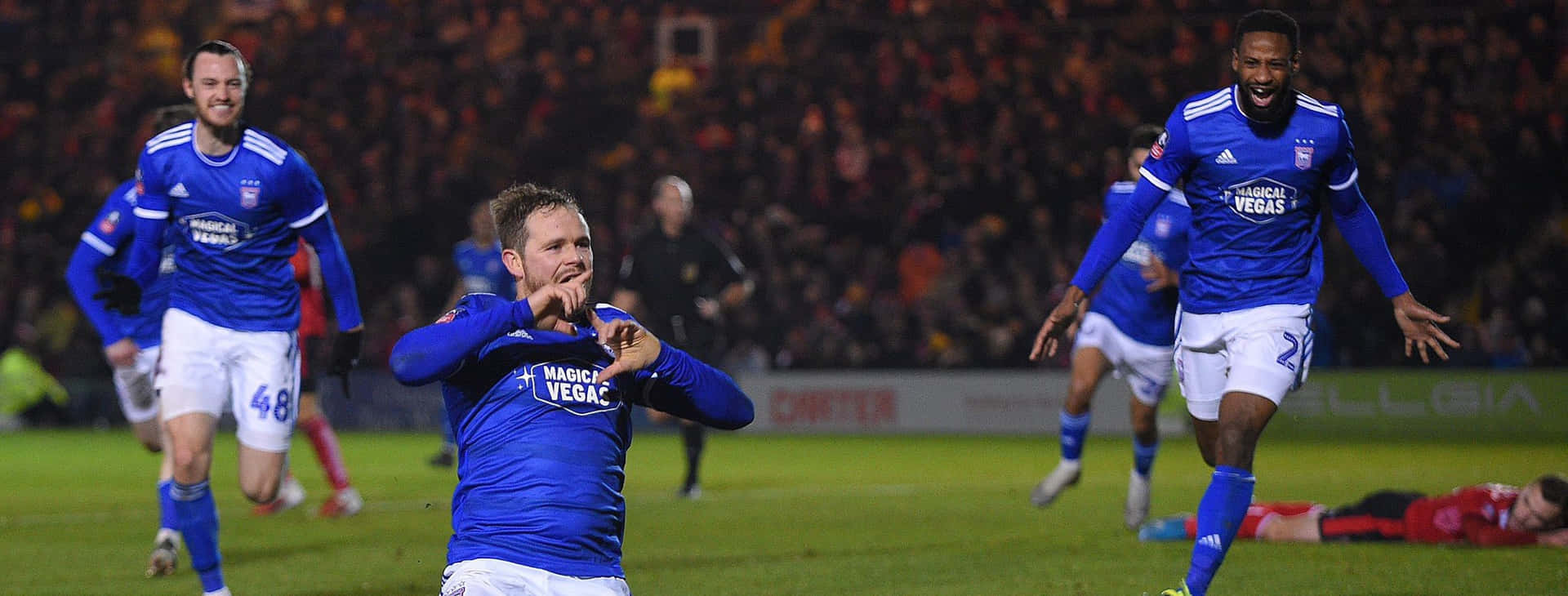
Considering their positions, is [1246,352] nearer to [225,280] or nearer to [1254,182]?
[1254,182]

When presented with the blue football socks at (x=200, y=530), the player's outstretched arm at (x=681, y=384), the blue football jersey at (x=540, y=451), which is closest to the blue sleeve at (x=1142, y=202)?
the player's outstretched arm at (x=681, y=384)

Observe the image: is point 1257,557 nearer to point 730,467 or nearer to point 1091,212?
point 730,467

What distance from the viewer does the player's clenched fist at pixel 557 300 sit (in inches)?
154

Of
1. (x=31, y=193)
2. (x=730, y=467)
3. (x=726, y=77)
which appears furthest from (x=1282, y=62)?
(x=31, y=193)

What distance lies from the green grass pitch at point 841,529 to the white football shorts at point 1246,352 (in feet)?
3.37

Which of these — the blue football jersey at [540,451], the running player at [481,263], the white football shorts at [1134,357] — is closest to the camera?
the blue football jersey at [540,451]

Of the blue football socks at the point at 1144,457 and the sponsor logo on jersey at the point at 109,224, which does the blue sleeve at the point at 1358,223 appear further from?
the sponsor logo on jersey at the point at 109,224

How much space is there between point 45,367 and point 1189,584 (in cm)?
2104

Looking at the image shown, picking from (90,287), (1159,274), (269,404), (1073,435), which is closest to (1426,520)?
(1159,274)

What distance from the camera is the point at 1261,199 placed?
248 inches

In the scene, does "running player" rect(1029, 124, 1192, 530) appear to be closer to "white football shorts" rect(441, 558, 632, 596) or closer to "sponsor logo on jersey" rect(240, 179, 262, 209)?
"sponsor logo on jersey" rect(240, 179, 262, 209)

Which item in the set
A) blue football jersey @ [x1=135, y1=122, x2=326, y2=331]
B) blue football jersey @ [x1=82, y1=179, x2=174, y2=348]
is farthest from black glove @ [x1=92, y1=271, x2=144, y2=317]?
blue football jersey @ [x1=135, y1=122, x2=326, y2=331]

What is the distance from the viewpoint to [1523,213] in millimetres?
17906

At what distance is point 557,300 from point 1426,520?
19.3 feet
